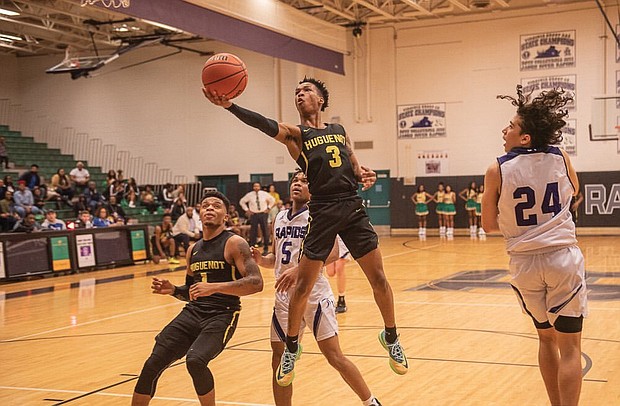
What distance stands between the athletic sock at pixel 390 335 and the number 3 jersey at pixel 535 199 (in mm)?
1222

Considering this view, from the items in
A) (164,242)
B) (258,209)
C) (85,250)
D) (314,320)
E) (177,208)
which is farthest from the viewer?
(177,208)

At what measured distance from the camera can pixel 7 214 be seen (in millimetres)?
18859

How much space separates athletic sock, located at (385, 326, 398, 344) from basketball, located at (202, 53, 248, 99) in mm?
1943

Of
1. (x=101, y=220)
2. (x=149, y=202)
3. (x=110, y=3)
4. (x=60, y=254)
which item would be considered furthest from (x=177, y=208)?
(x=110, y=3)

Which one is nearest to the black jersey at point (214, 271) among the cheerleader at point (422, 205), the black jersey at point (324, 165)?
the black jersey at point (324, 165)

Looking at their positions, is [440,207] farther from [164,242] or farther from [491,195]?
[491,195]

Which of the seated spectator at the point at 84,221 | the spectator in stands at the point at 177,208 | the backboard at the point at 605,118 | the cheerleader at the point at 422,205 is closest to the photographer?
the seated spectator at the point at 84,221

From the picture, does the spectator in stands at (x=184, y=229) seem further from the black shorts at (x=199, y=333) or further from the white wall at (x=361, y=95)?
the black shorts at (x=199, y=333)

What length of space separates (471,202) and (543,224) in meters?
22.3

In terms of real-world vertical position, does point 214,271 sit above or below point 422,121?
below

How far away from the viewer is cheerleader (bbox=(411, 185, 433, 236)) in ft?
90.3

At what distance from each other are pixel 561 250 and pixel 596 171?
74.4ft

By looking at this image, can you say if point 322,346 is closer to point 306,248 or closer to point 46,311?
point 306,248

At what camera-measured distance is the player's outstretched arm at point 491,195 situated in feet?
15.6
